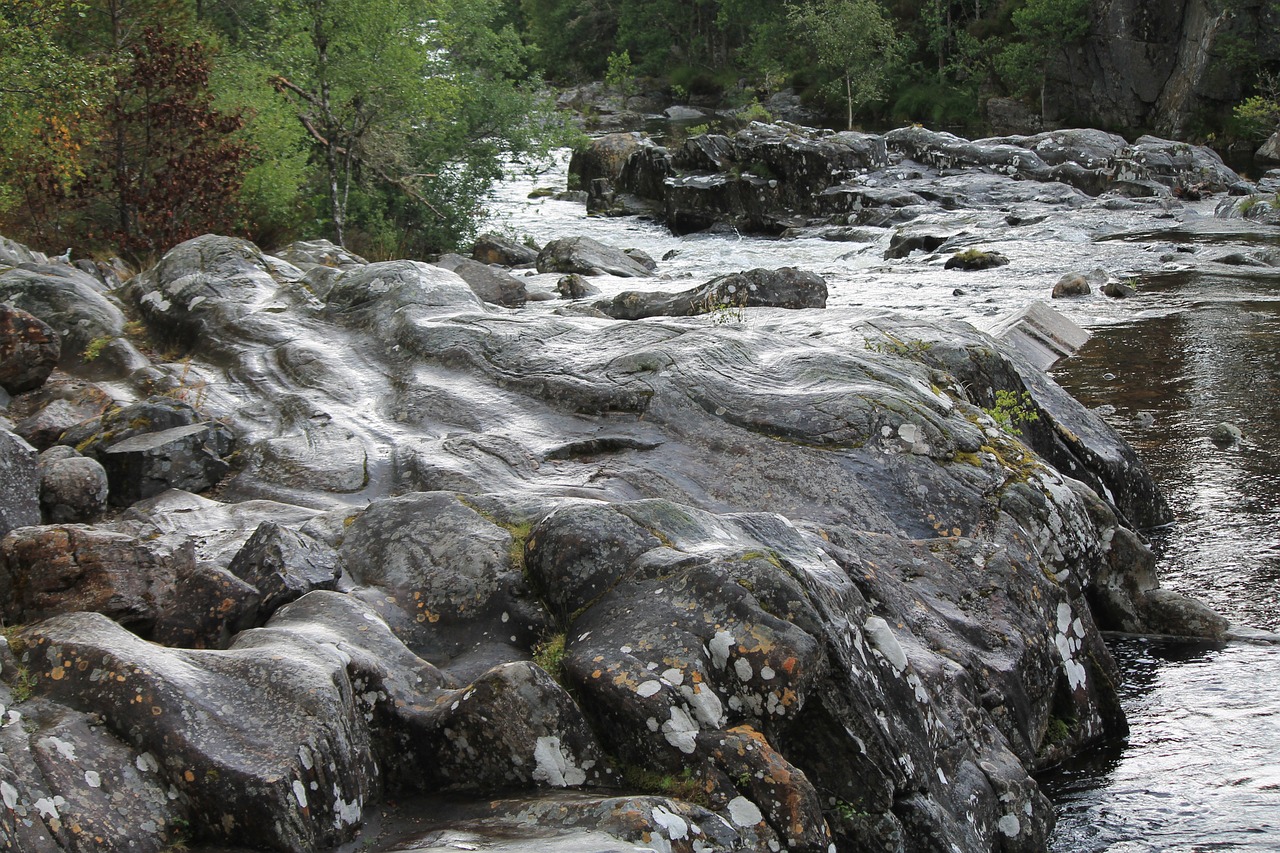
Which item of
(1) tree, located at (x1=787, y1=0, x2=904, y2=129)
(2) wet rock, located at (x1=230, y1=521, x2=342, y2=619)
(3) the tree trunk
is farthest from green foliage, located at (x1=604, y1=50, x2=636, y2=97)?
(2) wet rock, located at (x1=230, y1=521, x2=342, y2=619)

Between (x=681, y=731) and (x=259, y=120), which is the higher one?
(x=259, y=120)

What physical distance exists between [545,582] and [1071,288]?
21.3 m

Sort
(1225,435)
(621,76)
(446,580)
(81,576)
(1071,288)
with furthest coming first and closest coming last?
(621,76) → (1071,288) → (1225,435) → (446,580) → (81,576)

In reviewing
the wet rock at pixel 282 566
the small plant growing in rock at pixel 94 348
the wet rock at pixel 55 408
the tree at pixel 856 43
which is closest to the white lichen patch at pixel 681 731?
the wet rock at pixel 282 566

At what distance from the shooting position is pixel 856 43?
66.6m

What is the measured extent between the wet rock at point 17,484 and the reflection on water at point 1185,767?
23.9ft

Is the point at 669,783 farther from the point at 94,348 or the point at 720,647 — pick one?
the point at 94,348

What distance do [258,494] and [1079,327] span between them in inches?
672

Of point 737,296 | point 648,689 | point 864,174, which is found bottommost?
point 864,174

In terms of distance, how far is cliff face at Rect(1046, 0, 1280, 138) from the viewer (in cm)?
5691

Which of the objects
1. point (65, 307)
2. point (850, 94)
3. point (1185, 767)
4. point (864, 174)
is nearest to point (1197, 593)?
point (1185, 767)

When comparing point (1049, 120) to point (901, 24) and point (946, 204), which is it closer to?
point (901, 24)

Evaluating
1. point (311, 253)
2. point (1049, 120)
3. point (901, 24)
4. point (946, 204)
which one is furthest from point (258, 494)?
point (901, 24)

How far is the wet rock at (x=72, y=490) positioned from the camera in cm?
862
